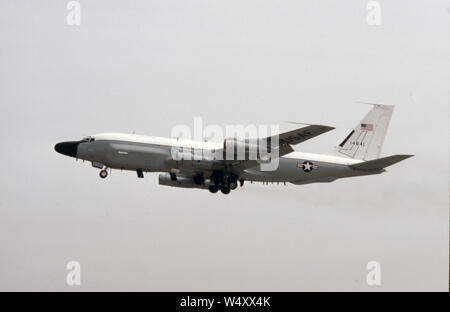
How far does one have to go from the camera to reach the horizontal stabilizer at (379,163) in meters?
60.2

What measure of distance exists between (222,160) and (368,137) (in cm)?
1305

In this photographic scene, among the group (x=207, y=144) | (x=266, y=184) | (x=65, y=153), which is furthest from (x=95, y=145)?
(x=266, y=184)

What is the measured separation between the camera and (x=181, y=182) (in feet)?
222

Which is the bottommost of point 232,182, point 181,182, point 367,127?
point 181,182

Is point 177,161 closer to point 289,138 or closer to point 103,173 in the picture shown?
point 103,173

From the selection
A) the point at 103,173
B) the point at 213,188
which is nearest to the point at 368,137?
the point at 213,188

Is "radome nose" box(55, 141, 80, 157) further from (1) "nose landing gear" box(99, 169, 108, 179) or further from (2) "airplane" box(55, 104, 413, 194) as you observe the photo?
(1) "nose landing gear" box(99, 169, 108, 179)

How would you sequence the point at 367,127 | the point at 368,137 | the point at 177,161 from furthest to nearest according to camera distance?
the point at 367,127 → the point at 368,137 → the point at 177,161

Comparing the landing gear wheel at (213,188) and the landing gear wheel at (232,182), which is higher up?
the landing gear wheel at (232,182)

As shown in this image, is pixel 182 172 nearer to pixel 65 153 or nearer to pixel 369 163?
pixel 65 153

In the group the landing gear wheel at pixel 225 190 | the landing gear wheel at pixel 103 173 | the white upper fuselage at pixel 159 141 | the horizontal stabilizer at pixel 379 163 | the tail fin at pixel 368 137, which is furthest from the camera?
the tail fin at pixel 368 137

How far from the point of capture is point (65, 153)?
212 feet

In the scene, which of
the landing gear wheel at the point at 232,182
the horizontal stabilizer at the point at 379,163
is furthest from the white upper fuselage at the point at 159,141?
the horizontal stabilizer at the point at 379,163

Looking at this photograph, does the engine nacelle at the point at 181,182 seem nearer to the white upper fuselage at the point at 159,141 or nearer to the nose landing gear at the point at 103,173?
the white upper fuselage at the point at 159,141
